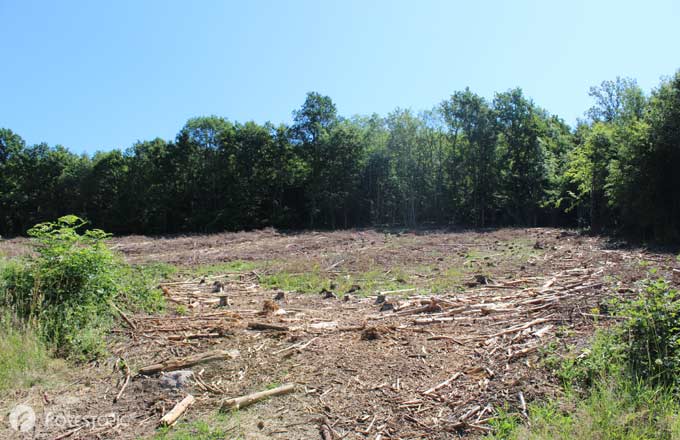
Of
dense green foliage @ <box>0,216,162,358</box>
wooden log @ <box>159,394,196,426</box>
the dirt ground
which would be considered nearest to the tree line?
the dirt ground

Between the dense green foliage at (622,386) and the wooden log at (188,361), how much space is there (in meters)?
2.98

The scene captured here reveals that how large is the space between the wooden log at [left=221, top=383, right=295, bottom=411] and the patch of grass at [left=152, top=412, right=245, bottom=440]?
0.29 ft

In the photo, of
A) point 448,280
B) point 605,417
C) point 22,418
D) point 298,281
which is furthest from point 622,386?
point 298,281

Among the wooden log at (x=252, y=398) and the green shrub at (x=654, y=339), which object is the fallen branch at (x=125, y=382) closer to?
the wooden log at (x=252, y=398)

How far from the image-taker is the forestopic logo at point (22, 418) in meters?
3.83

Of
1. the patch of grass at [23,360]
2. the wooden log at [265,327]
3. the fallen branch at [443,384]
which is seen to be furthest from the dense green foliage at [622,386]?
the patch of grass at [23,360]

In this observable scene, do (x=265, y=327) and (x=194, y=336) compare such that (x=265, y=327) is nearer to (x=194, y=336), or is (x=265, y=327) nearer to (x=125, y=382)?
(x=194, y=336)

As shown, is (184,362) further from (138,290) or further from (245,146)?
(245,146)

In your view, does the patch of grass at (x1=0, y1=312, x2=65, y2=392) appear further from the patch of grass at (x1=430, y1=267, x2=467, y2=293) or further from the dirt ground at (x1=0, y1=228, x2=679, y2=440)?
the patch of grass at (x1=430, y1=267, x2=467, y2=293)

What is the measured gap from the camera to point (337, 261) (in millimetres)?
13852

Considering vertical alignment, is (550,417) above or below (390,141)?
below

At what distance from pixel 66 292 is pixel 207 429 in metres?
3.64

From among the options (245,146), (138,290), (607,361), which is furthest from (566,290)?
(245,146)

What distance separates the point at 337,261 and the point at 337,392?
9.61 meters
